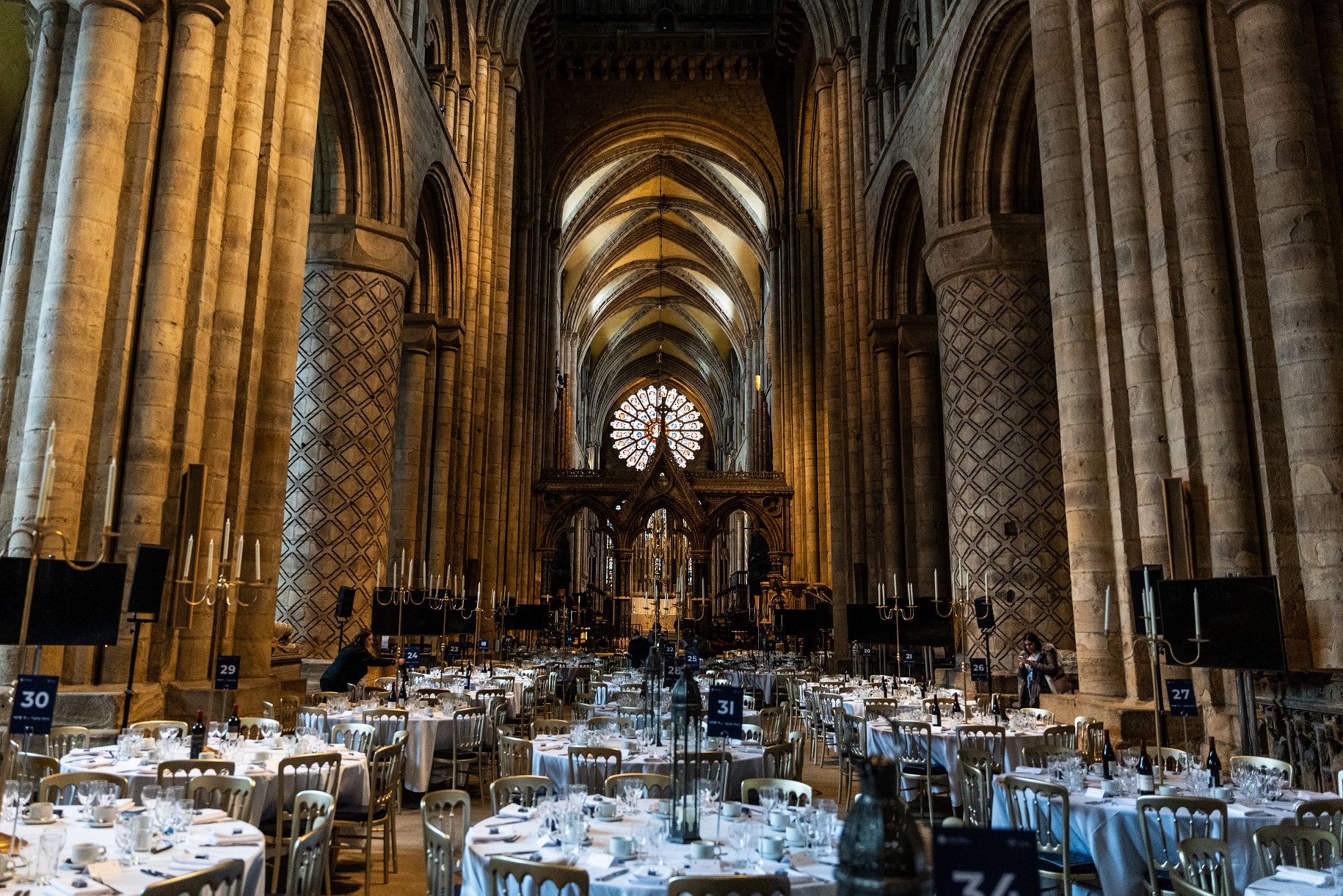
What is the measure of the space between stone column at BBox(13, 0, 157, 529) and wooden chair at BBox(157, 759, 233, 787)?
2.70 metres

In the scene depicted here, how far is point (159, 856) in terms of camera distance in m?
3.44

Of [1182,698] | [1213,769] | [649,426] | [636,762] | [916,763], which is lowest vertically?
[916,763]

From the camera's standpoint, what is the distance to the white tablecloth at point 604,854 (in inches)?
129

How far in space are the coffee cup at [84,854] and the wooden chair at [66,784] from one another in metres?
1.05

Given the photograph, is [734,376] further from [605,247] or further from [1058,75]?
[1058,75]

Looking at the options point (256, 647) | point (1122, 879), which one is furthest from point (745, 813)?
point (256, 647)

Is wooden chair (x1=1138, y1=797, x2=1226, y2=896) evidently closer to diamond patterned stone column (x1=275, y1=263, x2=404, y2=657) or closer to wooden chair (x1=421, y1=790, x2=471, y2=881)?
wooden chair (x1=421, y1=790, x2=471, y2=881)

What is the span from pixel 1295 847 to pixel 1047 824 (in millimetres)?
1166

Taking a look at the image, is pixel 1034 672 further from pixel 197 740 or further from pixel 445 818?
pixel 197 740

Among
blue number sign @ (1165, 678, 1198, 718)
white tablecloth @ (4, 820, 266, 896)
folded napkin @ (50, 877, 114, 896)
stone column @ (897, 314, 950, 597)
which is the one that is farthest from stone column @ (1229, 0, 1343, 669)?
stone column @ (897, 314, 950, 597)

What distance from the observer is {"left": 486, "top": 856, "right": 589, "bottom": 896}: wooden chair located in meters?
3.07

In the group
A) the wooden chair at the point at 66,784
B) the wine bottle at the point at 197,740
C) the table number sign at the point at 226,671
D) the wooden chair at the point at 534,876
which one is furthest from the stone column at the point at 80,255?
the wooden chair at the point at 534,876

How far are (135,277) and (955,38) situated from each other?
35.0 feet

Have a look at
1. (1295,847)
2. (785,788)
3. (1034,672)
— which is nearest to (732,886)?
(785,788)
